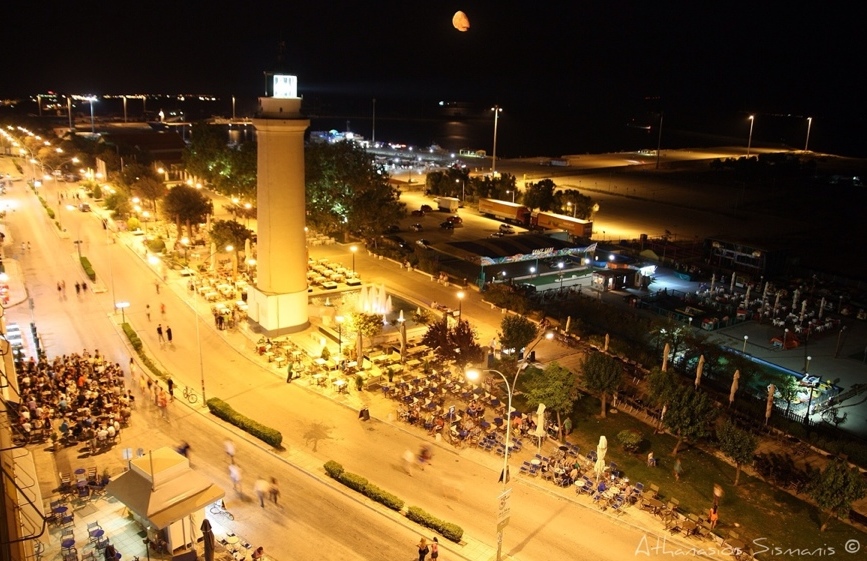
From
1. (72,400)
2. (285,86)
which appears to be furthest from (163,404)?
(285,86)

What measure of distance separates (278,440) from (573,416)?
11128mm

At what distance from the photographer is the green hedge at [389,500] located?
18.4m

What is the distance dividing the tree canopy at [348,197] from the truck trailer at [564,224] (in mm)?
12891

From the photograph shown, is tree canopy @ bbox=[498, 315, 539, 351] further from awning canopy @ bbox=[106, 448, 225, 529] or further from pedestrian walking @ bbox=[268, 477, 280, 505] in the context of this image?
awning canopy @ bbox=[106, 448, 225, 529]

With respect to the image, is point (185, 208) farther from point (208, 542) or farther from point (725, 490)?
point (725, 490)

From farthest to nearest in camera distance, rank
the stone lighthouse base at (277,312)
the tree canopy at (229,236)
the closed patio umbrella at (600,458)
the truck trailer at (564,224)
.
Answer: the truck trailer at (564,224) → the tree canopy at (229,236) → the stone lighthouse base at (277,312) → the closed patio umbrella at (600,458)

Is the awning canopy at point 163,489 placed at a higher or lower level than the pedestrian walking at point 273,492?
higher

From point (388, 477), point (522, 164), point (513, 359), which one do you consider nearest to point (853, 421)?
point (513, 359)

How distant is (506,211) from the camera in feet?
212

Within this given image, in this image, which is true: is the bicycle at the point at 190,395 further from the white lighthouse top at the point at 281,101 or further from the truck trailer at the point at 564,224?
the truck trailer at the point at 564,224

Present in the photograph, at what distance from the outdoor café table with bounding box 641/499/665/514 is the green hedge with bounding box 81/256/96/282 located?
34104 mm

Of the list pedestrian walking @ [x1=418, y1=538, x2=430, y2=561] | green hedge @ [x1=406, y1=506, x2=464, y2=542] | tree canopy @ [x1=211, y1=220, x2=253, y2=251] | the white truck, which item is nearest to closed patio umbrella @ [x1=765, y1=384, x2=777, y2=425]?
green hedge @ [x1=406, y1=506, x2=464, y2=542]

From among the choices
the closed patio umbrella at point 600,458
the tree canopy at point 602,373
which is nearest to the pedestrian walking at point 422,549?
the closed patio umbrella at point 600,458

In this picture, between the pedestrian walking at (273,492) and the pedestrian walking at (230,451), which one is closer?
the pedestrian walking at (273,492)
